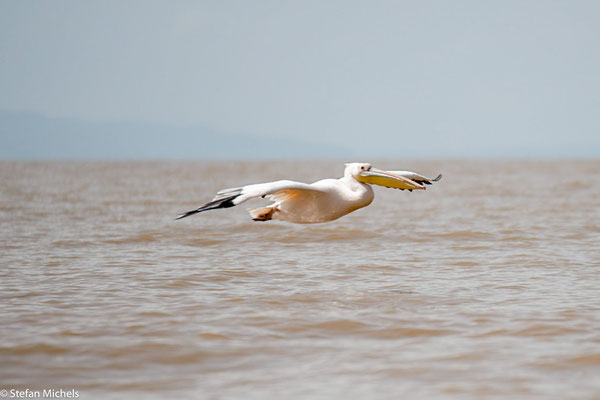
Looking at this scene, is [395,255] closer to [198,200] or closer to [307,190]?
[307,190]

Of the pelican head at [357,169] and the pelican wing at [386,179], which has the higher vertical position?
the pelican head at [357,169]

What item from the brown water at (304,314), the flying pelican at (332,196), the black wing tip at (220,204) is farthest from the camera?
the flying pelican at (332,196)

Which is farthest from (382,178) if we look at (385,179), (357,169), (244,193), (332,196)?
(244,193)

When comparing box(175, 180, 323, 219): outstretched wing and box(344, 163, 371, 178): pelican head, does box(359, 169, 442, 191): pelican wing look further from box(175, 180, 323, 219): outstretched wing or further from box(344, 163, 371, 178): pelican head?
box(175, 180, 323, 219): outstretched wing

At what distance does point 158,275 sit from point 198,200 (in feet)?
57.3

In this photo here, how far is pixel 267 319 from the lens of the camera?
7551mm

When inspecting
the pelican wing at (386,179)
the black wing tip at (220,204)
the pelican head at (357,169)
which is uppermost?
the pelican head at (357,169)

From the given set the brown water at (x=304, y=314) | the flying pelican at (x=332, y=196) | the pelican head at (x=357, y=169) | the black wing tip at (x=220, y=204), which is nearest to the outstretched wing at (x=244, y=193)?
the black wing tip at (x=220, y=204)

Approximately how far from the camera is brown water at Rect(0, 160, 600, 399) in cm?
573

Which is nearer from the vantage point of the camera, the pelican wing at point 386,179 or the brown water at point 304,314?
the brown water at point 304,314

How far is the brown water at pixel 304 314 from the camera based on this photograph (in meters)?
5.73

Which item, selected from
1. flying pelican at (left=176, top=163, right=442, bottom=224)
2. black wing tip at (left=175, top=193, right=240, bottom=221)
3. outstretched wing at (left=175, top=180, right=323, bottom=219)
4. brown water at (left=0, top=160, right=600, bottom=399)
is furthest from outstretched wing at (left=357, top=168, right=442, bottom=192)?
black wing tip at (left=175, top=193, right=240, bottom=221)

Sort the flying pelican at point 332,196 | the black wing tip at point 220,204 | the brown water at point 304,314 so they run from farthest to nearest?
the flying pelican at point 332,196
the black wing tip at point 220,204
the brown water at point 304,314

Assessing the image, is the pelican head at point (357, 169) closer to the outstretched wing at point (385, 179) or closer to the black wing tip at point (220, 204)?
the outstretched wing at point (385, 179)
